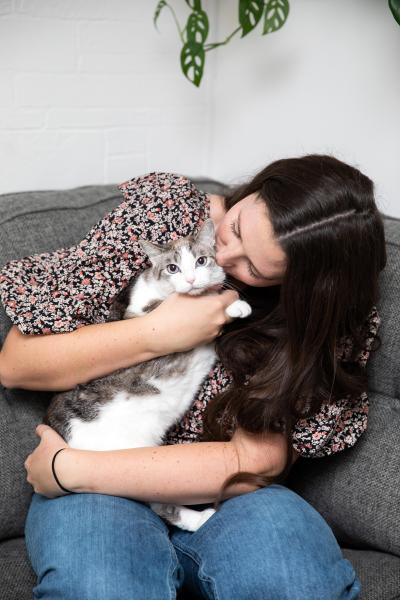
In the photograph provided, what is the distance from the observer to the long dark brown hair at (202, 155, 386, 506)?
4.01ft

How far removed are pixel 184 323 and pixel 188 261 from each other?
13 cm

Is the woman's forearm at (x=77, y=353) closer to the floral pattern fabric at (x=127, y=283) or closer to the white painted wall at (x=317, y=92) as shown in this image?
the floral pattern fabric at (x=127, y=283)

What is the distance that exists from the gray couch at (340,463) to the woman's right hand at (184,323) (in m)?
0.36

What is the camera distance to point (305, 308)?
50.6 inches

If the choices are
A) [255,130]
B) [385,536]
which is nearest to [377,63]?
[255,130]

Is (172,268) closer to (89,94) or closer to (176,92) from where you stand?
(89,94)

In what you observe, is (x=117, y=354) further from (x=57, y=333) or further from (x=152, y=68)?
(x=152, y=68)

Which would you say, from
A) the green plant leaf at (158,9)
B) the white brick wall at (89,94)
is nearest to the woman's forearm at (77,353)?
the white brick wall at (89,94)

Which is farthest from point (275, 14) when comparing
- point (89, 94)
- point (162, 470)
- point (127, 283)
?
point (162, 470)

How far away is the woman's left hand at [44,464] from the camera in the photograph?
1.27 meters

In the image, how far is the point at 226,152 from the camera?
7.68 feet

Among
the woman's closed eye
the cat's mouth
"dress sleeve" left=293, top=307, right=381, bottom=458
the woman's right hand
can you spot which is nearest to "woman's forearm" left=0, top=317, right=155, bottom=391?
the woman's right hand

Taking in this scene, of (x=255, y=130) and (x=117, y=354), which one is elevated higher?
(x=255, y=130)

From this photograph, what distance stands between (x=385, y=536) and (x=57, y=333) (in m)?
0.81
